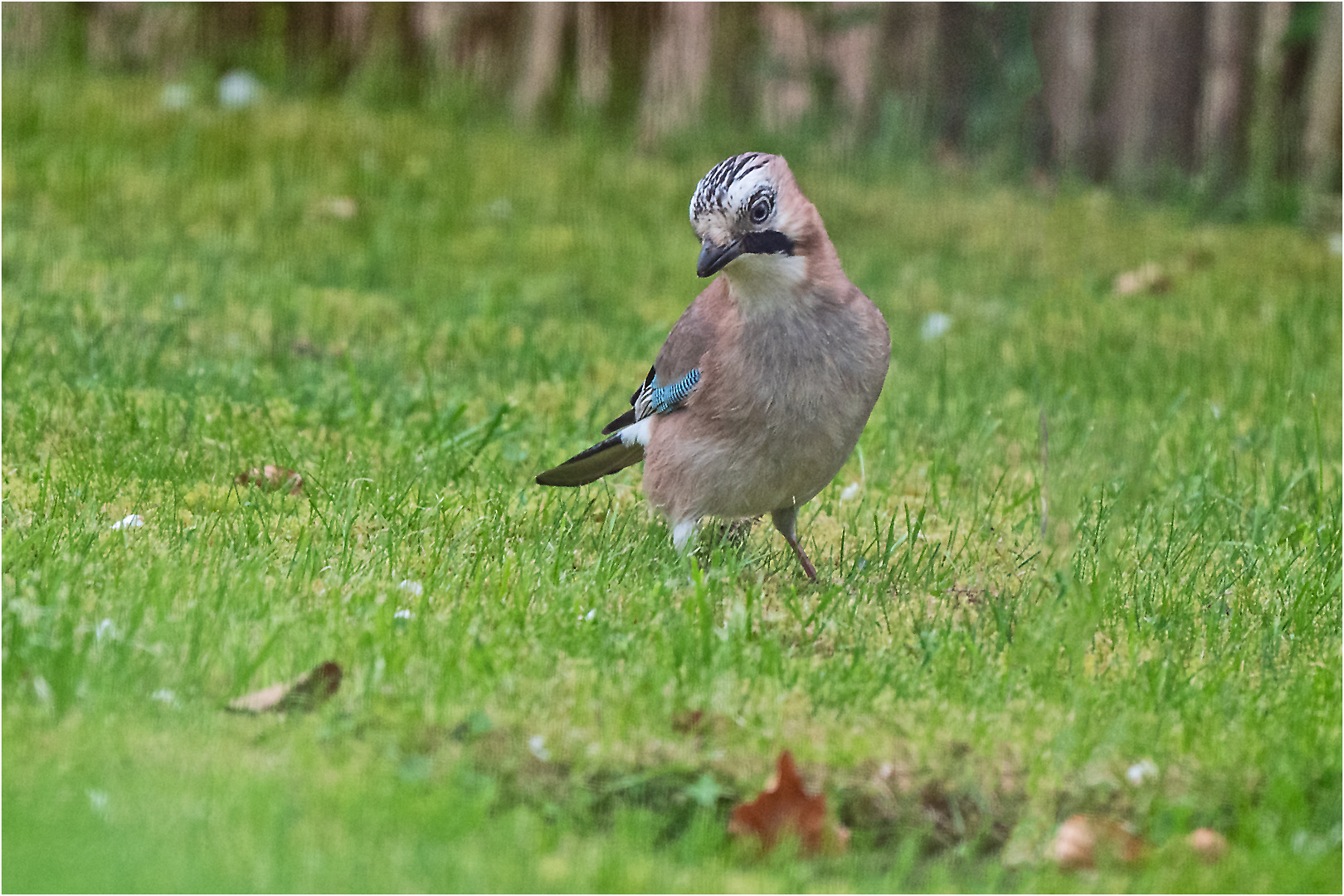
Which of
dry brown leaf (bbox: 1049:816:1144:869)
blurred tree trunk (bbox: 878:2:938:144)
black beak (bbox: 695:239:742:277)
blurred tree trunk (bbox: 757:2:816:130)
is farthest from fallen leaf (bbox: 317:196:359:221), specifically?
dry brown leaf (bbox: 1049:816:1144:869)

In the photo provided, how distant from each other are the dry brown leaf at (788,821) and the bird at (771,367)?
126 cm

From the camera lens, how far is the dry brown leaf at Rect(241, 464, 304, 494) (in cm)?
461

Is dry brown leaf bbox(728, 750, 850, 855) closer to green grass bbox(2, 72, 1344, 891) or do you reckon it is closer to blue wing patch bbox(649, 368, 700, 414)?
green grass bbox(2, 72, 1344, 891)

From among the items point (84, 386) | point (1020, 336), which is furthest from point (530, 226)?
point (84, 386)

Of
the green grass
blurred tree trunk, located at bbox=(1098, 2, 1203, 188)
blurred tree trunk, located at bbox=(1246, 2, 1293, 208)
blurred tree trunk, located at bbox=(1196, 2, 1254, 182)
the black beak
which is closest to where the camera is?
the green grass

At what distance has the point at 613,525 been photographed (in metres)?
4.48

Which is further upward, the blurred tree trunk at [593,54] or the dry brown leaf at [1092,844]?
the blurred tree trunk at [593,54]

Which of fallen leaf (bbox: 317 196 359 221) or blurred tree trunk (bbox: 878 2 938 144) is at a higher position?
blurred tree trunk (bbox: 878 2 938 144)

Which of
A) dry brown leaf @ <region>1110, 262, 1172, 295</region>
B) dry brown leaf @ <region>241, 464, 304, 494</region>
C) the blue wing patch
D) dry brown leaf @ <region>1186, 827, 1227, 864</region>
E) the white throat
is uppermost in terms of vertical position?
the white throat

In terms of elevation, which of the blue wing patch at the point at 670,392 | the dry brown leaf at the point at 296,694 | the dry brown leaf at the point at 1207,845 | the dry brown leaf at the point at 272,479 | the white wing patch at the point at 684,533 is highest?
the blue wing patch at the point at 670,392

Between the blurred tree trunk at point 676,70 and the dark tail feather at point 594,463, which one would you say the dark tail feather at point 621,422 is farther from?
the blurred tree trunk at point 676,70

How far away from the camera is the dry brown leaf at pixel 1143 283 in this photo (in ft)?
27.3

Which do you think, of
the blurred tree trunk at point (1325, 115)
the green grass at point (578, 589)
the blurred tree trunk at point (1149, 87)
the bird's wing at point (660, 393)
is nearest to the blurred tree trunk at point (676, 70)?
the green grass at point (578, 589)

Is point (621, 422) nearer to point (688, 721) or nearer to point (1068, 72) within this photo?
point (688, 721)
